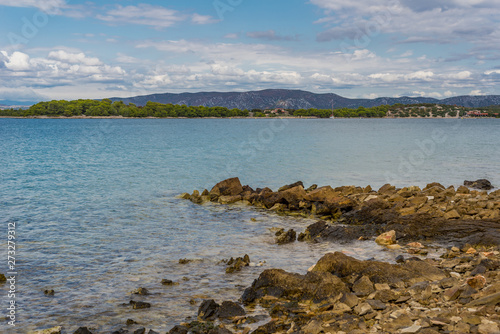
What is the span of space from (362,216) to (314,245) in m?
4.96

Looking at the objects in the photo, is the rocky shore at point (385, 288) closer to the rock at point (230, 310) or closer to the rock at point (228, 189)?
the rock at point (230, 310)

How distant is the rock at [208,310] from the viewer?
10508mm

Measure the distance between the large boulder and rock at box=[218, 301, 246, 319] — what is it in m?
3.04

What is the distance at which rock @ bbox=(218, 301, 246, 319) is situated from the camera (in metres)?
10.5

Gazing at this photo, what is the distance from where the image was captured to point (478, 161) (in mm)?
51438

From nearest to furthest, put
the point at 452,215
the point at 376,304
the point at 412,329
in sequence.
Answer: the point at 412,329
the point at 376,304
the point at 452,215

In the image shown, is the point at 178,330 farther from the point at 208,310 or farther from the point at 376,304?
the point at 376,304

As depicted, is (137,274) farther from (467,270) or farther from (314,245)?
(467,270)

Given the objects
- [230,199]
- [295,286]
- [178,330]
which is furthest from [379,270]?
[230,199]

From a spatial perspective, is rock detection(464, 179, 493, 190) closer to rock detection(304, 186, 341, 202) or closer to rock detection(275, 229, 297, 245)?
rock detection(304, 186, 341, 202)

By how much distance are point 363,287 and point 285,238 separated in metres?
7.11

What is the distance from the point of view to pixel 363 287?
35.8 ft

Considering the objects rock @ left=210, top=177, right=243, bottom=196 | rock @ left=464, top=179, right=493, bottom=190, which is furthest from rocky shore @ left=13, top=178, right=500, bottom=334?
rock @ left=464, top=179, right=493, bottom=190

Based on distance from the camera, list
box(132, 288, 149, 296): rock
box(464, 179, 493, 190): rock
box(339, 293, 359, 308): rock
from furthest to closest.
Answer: box(464, 179, 493, 190): rock
box(132, 288, 149, 296): rock
box(339, 293, 359, 308): rock
